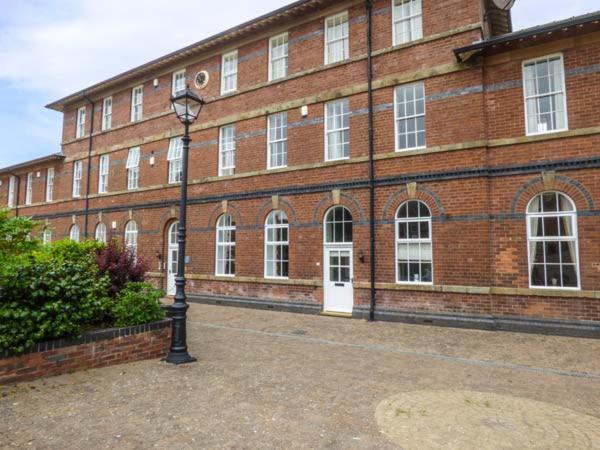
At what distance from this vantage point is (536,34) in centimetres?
955

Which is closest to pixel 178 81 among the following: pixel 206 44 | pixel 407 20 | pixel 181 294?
pixel 206 44

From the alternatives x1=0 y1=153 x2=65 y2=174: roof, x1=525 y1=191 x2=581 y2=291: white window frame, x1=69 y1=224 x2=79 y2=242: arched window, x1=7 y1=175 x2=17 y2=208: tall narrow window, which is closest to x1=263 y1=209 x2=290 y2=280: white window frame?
x1=525 y1=191 x2=581 y2=291: white window frame

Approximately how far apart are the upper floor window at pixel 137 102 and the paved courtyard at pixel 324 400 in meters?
14.0

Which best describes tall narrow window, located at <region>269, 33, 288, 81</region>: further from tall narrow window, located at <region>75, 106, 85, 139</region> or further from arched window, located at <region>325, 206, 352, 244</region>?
tall narrow window, located at <region>75, 106, 85, 139</region>

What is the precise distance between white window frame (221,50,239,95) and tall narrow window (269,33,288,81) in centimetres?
169

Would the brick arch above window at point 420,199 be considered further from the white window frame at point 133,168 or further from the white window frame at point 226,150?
the white window frame at point 133,168

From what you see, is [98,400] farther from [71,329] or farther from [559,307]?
[559,307]

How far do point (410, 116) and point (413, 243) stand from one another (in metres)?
3.70

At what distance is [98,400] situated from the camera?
4910mm

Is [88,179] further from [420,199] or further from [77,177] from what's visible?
[420,199]

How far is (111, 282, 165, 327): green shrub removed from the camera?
6.79 m

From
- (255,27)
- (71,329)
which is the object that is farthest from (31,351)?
(255,27)

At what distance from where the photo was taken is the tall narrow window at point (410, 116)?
11.3m

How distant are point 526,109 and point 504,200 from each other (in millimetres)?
2407
